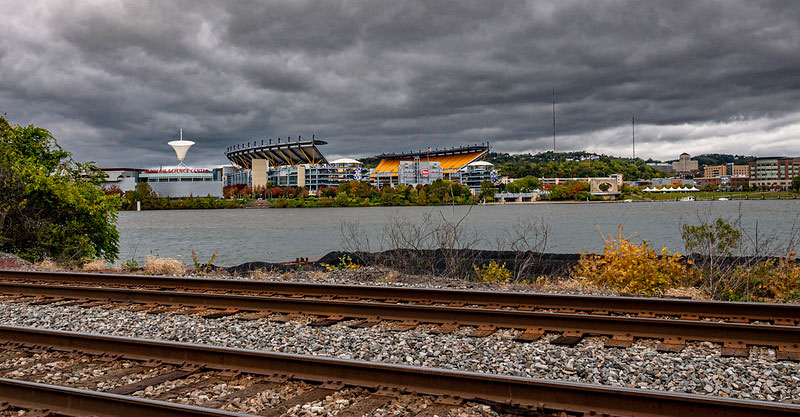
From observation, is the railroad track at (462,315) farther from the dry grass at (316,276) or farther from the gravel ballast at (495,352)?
the dry grass at (316,276)

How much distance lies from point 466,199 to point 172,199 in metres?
→ 79.8

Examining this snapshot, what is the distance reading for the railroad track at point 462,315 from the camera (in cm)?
685

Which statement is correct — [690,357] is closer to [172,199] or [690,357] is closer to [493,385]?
[493,385]

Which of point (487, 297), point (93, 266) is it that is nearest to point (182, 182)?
point (93, 266)

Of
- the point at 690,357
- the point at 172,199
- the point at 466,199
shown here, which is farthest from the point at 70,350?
the point at 172,199

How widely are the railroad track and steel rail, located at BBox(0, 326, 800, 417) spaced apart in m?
2.21

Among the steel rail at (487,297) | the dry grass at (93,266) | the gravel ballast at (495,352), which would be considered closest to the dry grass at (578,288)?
the steel rail at (487,297)

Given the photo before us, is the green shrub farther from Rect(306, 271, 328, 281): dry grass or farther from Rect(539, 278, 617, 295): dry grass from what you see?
Rect(306, 271, 328, 281): dry grass

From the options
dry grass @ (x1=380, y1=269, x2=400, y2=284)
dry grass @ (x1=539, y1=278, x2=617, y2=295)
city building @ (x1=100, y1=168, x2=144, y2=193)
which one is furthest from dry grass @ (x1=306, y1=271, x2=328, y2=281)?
city building @ (x1=100, y1=168, x2=144, y2=193)

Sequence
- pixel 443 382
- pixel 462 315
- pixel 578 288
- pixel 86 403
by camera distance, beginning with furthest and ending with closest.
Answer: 1. pixel 578 288
2. pixel 462 315
3. pixel 443 382
4. pixel 86 403

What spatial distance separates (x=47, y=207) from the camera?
67.9 feet

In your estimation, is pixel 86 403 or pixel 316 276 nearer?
pixel 86 403

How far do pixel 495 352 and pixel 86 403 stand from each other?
13.9 ft

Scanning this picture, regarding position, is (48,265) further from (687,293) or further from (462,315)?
(687,293)
